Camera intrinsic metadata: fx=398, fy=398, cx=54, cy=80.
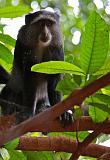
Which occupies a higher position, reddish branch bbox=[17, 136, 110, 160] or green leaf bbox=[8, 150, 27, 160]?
reddish branch bbox=[17, 136, 110, 160]

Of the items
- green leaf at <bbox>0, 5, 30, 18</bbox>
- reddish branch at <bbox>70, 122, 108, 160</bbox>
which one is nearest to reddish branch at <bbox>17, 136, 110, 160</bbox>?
reddish branch at <bbox>70, 122, 108, 160</bbox>

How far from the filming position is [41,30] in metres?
2.51

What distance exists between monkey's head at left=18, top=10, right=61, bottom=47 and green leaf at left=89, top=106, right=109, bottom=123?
1294 millimetres

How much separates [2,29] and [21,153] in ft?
1.61

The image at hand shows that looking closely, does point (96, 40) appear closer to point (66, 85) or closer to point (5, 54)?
point (66, 85)

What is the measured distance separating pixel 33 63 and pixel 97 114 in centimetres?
122

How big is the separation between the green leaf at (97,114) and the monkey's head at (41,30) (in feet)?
4.24

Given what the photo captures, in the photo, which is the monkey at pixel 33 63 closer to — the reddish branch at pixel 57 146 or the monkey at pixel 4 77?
the monkey at pixel 4 77

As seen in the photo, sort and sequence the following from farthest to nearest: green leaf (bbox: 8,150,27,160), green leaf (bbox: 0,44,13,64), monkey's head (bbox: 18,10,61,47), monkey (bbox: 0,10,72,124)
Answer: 1. monkey's head (bbox: 18,10,61,47)
2. monkey (bbox: 0,10,72,124)
3. green leaf (bbox: 0,44,13,64)
4. green leaf (bbox: 8,150,27,160)

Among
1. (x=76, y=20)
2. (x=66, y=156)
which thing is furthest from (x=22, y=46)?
(x=76, y=20)

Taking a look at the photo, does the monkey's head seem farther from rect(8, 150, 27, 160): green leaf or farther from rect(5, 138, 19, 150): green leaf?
rect(5, 138, 19, 150): green leaf

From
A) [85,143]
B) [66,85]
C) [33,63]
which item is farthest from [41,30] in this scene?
[85,143]

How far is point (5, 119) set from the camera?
3.87 ft

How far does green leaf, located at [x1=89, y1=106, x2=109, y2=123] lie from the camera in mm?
1159
